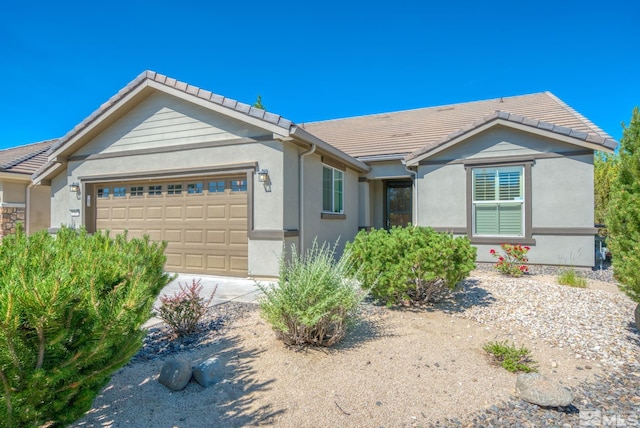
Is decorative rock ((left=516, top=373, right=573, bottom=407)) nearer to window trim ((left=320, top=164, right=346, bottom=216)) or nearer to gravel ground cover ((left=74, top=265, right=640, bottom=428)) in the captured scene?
gravel ground cover ((left=74, top=265, right=640, bottom=428))

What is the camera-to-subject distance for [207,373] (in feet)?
10.9

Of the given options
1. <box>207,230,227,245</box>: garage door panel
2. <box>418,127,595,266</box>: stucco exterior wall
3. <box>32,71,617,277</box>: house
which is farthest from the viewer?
<box>418,127,595,266</box>: stucco exterior wall

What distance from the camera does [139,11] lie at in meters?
10.1

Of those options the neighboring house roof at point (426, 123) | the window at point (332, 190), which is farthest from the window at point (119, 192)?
the neighboring house roof at point (426, 123)

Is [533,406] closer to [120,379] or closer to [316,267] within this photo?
[316,267]

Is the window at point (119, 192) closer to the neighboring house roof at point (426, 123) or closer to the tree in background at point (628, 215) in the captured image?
the neighboring house roof at point (426, 123)

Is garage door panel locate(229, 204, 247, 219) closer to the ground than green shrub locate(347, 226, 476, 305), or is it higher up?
higher up

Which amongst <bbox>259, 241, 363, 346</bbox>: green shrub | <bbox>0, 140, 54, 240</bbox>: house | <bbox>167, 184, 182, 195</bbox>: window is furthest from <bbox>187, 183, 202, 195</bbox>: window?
<bbox>0, 140, 54, 240</bbox>: house

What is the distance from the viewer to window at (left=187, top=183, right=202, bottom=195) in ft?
28.8

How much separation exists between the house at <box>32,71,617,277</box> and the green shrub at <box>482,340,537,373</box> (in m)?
4.81

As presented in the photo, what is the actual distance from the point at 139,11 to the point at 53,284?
1097 cm

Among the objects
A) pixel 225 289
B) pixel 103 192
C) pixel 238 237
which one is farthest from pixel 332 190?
pixel 103 192

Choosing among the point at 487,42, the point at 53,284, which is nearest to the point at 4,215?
the point at 53,284

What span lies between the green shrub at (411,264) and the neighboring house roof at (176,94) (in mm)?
3377
